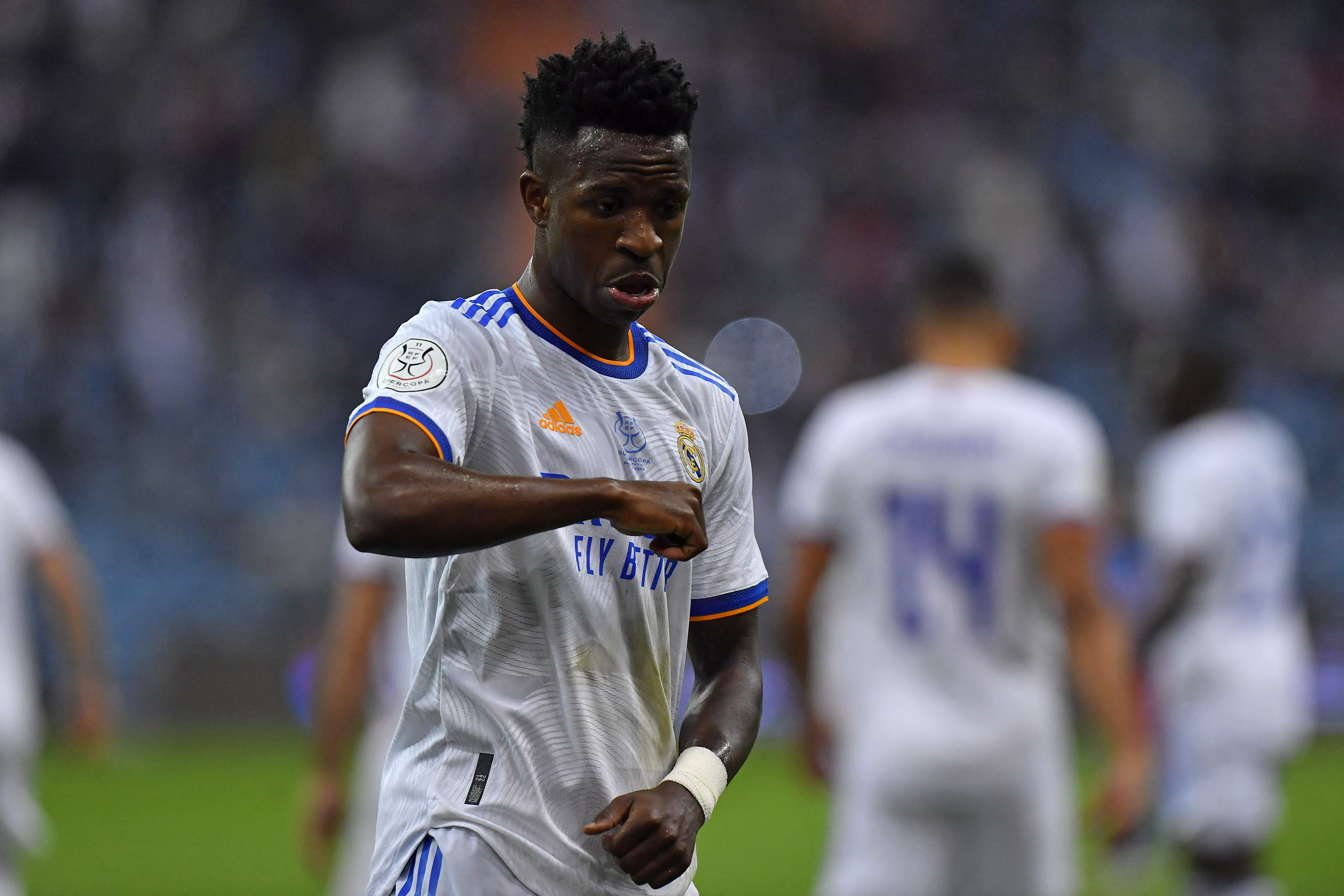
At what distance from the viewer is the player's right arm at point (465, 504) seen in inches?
84.4

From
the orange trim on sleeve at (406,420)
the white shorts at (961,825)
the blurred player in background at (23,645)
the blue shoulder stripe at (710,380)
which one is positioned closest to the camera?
the orange trim on sleeve at (406,420)

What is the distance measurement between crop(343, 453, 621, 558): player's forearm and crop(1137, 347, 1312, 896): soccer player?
509 centimetres

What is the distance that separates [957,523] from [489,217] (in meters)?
11.7

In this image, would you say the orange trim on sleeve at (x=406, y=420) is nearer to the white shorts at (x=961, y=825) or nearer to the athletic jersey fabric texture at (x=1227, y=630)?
the white shorts at (x=961, y=825)

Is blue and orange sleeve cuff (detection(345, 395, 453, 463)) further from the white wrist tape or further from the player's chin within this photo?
the white wrist tape

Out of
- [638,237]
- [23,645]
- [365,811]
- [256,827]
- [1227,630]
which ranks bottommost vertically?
[256,827]

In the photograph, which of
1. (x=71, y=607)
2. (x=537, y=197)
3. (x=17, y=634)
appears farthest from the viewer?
(x=71, y=607)

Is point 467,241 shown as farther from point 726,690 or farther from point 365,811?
point 726,690

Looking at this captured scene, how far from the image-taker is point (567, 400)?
8.32 ft

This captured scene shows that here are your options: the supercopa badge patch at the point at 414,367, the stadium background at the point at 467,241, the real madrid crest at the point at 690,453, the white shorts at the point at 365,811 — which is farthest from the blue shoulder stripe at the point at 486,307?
the stadium background at the point at 467,241

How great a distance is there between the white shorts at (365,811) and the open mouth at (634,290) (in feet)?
11.8

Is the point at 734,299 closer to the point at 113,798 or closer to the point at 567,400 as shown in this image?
the point at 113,798

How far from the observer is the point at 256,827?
10.3 meters

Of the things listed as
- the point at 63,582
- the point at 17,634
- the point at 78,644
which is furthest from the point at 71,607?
the point at 17,634
